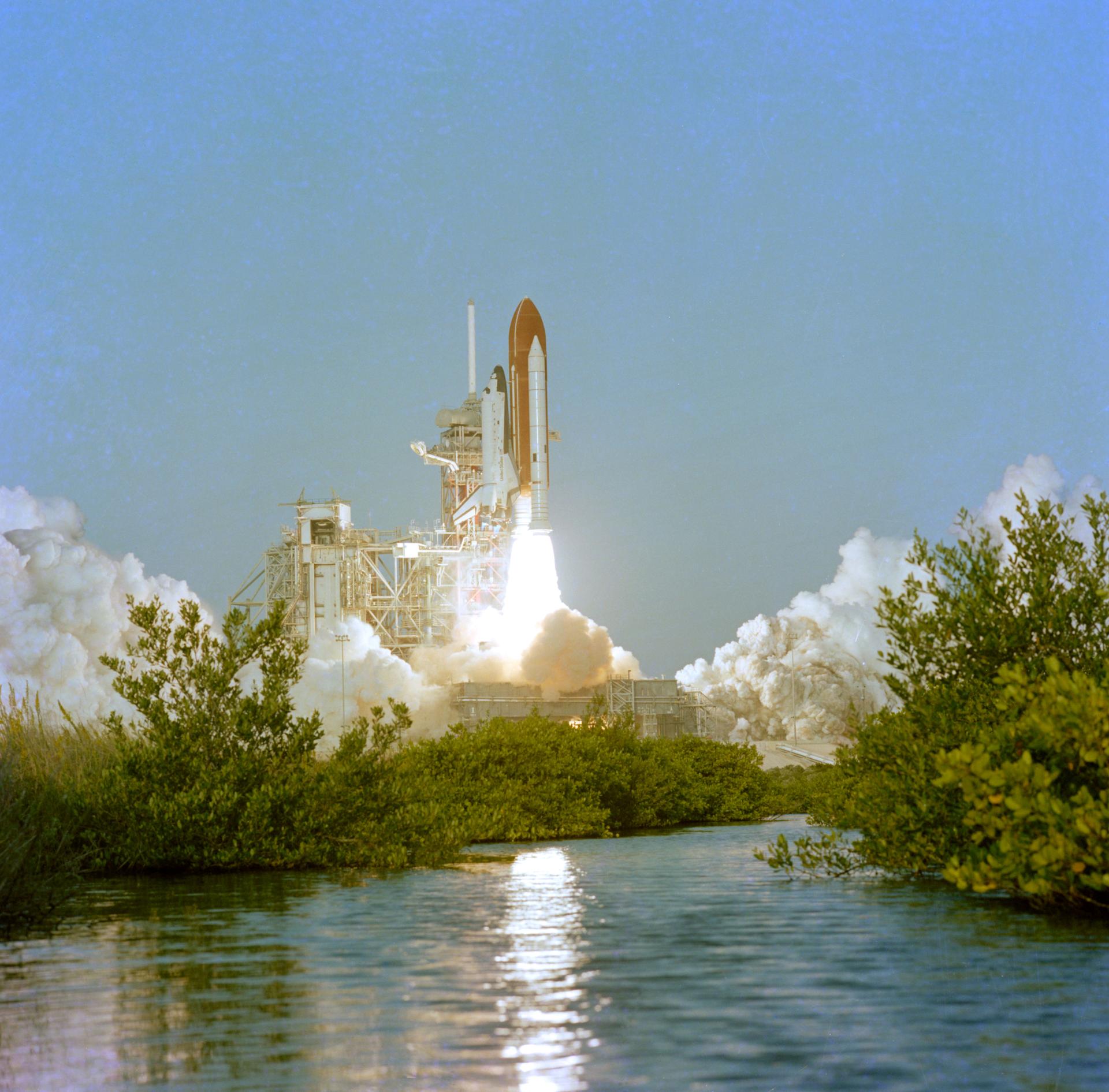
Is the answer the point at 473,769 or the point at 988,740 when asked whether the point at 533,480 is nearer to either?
the point at 473,769

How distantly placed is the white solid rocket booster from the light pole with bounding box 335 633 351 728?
37.9 feet

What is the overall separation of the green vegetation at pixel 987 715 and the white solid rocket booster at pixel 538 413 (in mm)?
48296

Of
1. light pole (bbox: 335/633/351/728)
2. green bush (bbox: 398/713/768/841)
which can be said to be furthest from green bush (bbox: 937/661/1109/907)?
light pole (bbox: 335/633/351/728)

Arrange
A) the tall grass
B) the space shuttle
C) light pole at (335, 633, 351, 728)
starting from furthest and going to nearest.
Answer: the space shuttle
light pole at (335, 633, 351, 728)
the tall grass

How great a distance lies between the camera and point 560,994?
12023mm

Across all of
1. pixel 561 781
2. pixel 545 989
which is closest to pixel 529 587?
pixel 561 781

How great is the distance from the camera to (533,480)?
228 ft

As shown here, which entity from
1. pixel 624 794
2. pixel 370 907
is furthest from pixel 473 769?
pixel 370 907

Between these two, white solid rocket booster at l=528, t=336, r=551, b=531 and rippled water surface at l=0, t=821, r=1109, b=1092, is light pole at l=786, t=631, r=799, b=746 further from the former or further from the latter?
rippled water surface at l=0, t=821, r=1109, b=1092

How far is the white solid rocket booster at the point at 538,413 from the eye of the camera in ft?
228

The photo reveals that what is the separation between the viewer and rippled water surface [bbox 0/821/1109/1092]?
9.10 meters

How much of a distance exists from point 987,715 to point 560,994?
28.2 feet

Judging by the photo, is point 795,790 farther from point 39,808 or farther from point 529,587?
point 39,808

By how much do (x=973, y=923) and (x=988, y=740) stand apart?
84.8 inches
